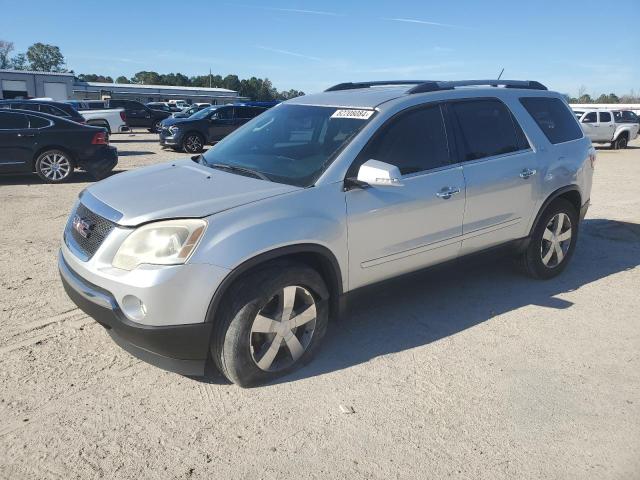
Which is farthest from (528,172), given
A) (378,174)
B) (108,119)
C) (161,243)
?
(108,119)

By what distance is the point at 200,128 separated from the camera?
17766 mm

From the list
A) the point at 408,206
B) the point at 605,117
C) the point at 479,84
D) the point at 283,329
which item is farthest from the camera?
the point at 605,117

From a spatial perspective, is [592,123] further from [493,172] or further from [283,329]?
[283,329]

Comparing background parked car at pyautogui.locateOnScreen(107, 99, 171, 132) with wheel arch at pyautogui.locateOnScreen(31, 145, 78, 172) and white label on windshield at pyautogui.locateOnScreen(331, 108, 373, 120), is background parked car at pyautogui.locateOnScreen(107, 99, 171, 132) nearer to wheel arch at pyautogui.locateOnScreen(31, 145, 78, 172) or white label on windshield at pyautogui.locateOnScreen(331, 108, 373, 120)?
wheel arch at pyautogui.locateOnScreen(31, 145, 78, 172)

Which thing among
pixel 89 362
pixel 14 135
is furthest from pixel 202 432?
pixel 14 135

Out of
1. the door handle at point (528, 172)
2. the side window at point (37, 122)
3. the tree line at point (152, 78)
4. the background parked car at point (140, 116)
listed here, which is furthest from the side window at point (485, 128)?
the tree line at point (152, 78)

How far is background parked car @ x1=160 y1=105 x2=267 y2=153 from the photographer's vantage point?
57.3 feet

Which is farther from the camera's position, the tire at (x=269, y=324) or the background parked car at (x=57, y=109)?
the background parked car at (x=57, y=109)

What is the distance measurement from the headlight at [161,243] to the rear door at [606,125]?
25.7m

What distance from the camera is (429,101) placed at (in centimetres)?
412

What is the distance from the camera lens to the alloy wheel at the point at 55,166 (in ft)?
34.0

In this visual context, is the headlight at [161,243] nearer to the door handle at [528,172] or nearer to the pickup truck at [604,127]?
the door handle at [528,172]

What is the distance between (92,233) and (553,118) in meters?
4.31

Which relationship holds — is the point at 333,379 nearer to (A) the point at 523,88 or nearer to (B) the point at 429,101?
(B) the point at 429,101
